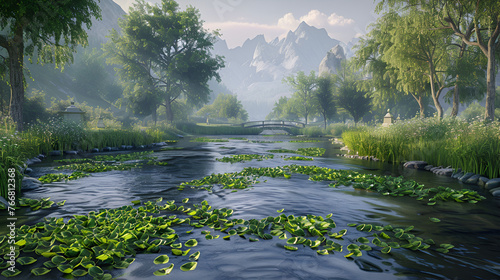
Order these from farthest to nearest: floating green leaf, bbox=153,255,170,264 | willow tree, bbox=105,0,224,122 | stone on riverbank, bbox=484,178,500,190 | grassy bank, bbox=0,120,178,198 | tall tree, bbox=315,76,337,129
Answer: tall tree, bbox=315,76,337,129, willow tree, bbox=105,0,224,122, grassy bank, bbox=0,120,178,198, stone on riverbank, bbox=484,178,500,190, floating green leaf, bbox=153,255,170,264

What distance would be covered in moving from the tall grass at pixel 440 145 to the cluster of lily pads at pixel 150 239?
21.1ft

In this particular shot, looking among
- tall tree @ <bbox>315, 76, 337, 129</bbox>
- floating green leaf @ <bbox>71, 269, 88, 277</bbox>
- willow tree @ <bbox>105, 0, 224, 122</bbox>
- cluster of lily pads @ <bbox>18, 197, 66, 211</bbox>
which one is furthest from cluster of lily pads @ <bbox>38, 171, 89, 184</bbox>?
tall tree @ <bbox>315, 76, 337, 129</bbox>

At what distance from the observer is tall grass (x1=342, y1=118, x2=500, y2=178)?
862 centimetres

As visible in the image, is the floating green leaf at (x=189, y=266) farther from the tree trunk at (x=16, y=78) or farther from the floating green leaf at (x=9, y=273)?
the tree trunk at (x=16, y=78)

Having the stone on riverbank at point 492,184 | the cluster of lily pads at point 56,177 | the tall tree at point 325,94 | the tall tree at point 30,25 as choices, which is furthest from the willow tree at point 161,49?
the stone on riverbank at point 492,184

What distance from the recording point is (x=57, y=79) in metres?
64.8

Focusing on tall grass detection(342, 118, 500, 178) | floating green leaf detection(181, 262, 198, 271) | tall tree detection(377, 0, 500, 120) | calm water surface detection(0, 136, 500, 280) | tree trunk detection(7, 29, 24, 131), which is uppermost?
tall tree detection(377, 0, 500, 120)

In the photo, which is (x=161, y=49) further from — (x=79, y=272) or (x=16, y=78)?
(x=79, y=272)

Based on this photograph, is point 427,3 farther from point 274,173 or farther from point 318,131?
point 318,131

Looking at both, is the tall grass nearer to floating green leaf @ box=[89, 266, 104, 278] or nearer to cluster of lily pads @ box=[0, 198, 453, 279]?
cluster of lily pads @ box=[0, 198, 453, 279]

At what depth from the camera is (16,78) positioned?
15344 millimetres

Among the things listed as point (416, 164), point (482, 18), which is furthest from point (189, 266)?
point (482, 18)

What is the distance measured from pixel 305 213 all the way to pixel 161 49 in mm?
41135

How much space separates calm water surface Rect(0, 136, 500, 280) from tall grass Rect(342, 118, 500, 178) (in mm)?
1114
